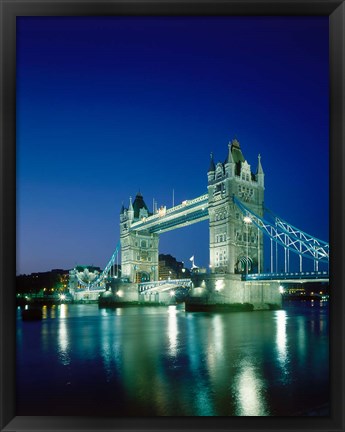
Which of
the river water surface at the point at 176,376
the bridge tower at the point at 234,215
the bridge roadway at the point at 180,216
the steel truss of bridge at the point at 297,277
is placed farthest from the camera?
the bridge roadway at the point at 180,216

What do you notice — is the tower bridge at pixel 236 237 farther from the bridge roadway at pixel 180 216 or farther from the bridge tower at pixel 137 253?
the bridge tower at pixel 137 253

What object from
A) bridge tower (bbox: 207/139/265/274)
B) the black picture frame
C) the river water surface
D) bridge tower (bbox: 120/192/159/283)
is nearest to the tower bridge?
bridge tower (bbox: 207/139/265/274)

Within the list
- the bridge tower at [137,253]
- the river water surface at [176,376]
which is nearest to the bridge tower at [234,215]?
the river water surface at [176,376]

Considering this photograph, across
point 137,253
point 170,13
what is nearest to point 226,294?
point 137,253

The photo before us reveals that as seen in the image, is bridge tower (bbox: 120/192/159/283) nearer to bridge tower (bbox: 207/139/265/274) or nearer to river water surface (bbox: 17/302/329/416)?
bridge tower (bbox: 207/139/265/274)
